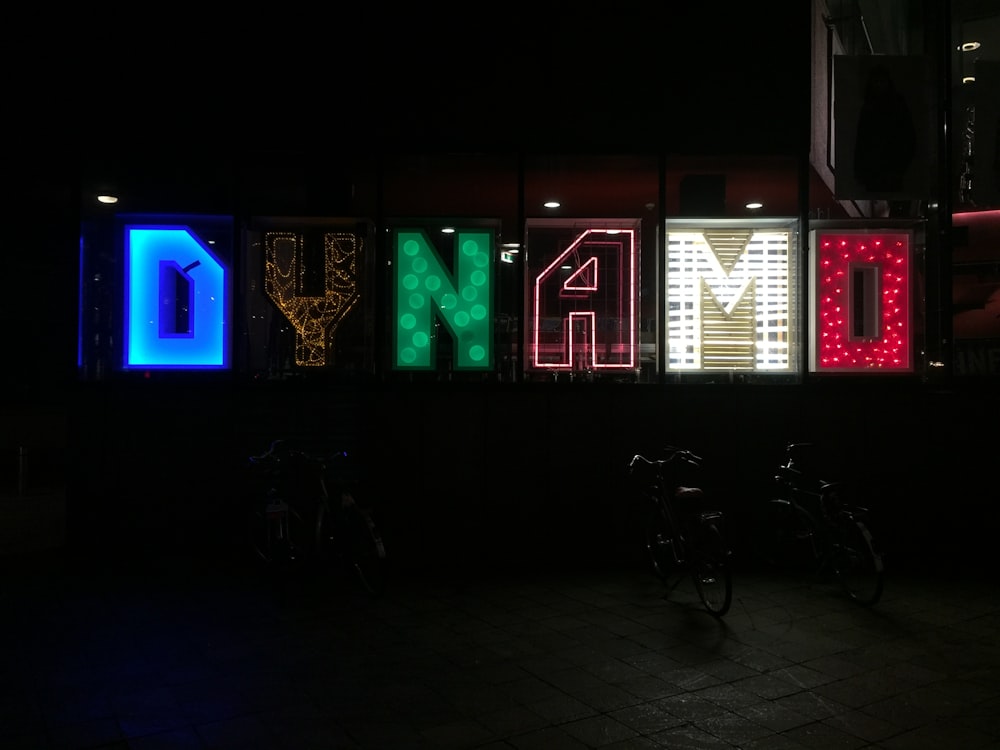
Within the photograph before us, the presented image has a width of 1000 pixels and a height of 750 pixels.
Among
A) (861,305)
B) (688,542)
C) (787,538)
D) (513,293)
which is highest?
(513,293)

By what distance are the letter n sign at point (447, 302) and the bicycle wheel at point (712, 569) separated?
319 cm

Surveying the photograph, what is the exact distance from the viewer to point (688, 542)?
7.21 metres

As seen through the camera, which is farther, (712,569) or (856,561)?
(856,561)

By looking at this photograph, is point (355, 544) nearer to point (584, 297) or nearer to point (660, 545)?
point (660, 545)

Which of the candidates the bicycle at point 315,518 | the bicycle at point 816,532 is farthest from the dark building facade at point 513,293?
the bicycle at point 315,518

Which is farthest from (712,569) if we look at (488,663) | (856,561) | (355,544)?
(355,544)

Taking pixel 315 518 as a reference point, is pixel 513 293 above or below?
above

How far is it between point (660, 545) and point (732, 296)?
3163mm

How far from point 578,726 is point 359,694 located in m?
1.48

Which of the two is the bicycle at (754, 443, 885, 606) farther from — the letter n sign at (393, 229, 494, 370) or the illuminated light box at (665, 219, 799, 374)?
the letter n sign at (393, 229, 494, 370)

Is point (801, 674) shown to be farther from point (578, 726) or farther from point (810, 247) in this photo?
point (810, 247)

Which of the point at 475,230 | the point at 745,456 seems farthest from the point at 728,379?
the point at 475,230

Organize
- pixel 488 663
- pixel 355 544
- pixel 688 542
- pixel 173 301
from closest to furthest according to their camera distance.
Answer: pixel 488 663 → pixel 688 542 → pixel 355 544 → pixel 173 301

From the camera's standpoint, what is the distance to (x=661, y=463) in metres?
7.86
